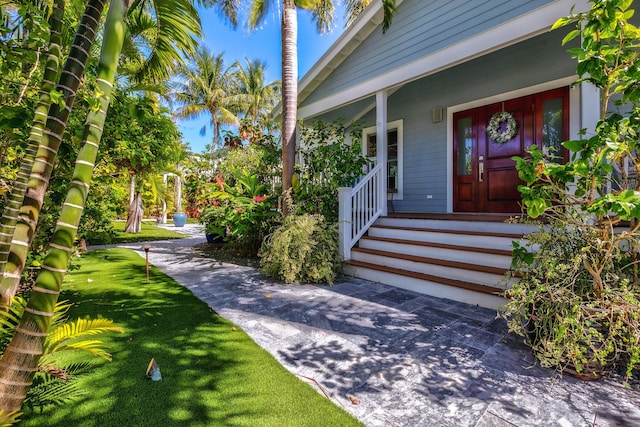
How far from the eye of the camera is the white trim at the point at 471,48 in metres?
3.59

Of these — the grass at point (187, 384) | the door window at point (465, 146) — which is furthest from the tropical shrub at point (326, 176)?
the grass at point (187, 384)

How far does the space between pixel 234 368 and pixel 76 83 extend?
1.98m

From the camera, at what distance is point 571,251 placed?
7.60ft

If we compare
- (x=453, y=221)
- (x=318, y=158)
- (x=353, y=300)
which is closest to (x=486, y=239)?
(x=453, y=221)

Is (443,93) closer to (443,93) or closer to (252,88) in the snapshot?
(443,93)

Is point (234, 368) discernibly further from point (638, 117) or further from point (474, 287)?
point (638, 117)

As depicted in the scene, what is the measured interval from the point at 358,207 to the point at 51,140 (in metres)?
4.23

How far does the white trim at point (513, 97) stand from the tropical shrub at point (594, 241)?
6.52 feet

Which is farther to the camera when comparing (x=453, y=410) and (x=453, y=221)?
(x=453, y=221)

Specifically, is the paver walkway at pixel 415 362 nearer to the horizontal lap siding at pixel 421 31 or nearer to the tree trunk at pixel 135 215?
the horizontal lap siding at pixel 421 31

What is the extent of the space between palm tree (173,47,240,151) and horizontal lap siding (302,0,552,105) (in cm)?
1524

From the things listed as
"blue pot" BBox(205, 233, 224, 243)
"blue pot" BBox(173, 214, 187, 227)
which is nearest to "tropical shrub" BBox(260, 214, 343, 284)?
"blue pot" BBox(205, 233, 224, 243)

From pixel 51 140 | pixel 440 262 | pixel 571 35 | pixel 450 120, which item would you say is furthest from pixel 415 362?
pixel 450 120

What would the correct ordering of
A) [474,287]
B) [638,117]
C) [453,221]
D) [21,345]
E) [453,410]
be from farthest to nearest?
[453,221], [474,287], [638,117], [453,410], [21,345]
